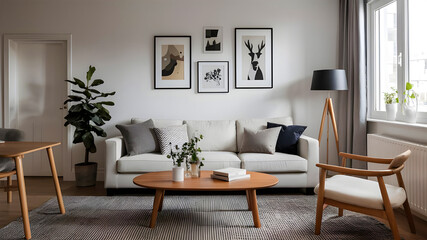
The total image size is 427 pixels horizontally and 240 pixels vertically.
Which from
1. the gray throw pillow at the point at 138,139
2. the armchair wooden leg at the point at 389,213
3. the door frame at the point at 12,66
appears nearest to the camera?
the armchair wooden leg at the point at 389,213

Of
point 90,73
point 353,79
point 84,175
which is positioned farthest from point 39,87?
point 353,79

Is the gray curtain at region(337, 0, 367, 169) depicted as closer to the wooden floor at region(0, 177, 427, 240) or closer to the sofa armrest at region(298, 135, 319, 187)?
the sofa armrest at region(298, 135, 319, 187)

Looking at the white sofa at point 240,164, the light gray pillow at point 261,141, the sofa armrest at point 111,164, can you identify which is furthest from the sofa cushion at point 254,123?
the sofa armrest at point 111,164

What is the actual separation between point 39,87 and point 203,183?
3.13 m

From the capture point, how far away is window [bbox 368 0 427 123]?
330 cm

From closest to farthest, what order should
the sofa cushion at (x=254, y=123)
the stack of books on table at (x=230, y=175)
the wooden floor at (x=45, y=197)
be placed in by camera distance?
1. the wooden floor at (x=45, y=197)
2. the stack of books on table at (x=230, y=175)
3. the sofa cushion at (x=254, y=123)

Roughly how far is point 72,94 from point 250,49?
2468mm

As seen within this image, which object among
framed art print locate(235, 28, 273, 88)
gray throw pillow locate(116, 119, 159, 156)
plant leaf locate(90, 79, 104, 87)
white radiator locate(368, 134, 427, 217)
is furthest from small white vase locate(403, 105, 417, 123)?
plant leaf locate(90, 79, 104, 87)

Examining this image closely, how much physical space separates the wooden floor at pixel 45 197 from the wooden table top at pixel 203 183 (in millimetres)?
1102

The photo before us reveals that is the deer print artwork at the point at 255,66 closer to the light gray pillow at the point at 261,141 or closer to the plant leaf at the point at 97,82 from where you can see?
the light gray pillow at the point at 261,141

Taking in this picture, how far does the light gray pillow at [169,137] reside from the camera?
158 inches

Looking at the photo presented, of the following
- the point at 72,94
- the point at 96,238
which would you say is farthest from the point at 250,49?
the point at 96,238

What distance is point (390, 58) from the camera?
383 centimetres

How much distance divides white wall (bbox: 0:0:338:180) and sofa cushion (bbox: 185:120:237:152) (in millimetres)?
312
